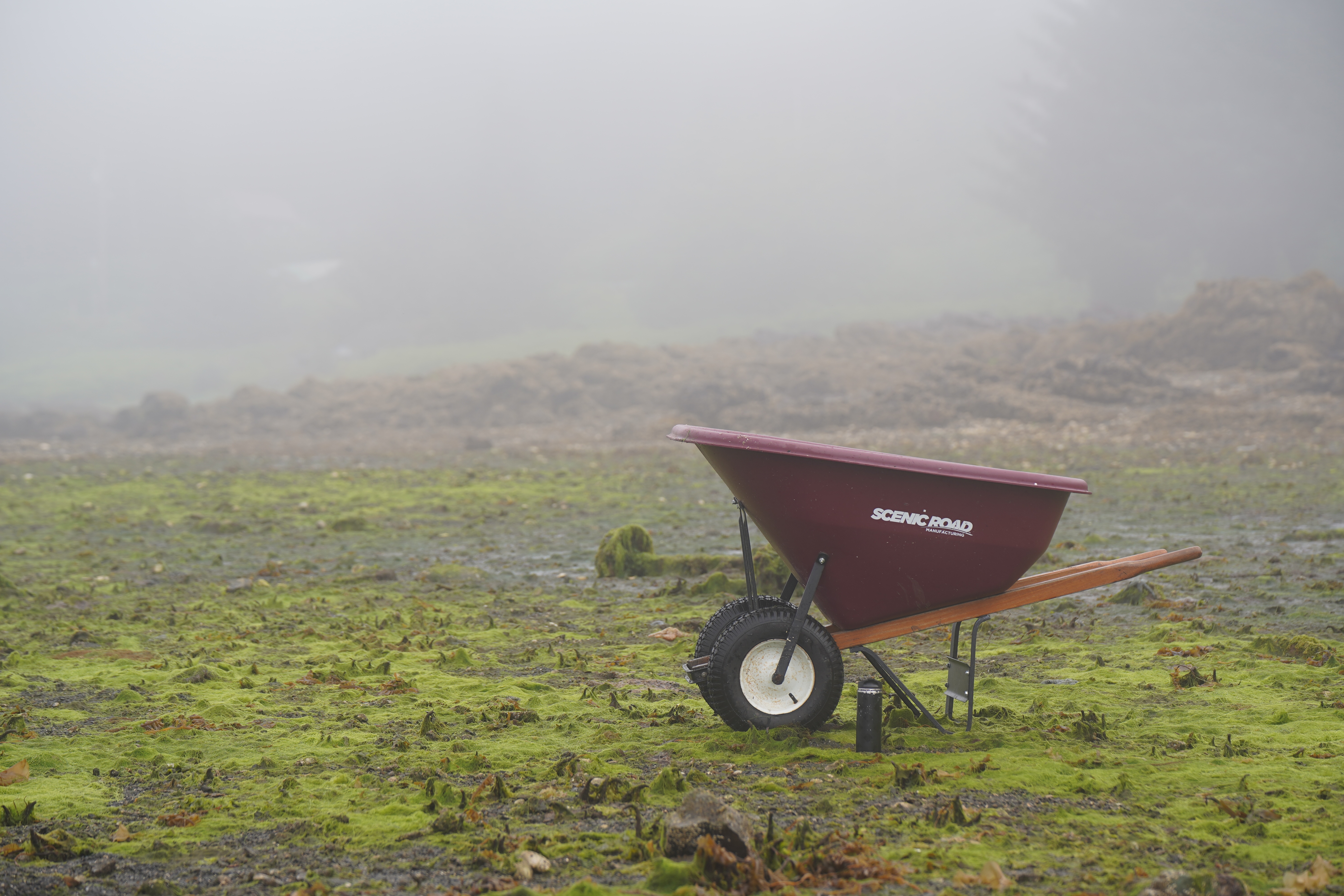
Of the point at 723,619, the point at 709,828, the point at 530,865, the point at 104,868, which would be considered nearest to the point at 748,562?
the point at 723,619

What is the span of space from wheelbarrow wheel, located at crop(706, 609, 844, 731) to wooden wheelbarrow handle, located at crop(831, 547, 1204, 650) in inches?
6.0

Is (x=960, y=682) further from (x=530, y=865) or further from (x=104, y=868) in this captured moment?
(x=104, y=868)

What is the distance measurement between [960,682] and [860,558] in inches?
31.0

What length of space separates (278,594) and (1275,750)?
645 centimetres

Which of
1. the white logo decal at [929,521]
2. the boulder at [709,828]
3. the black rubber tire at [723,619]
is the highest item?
the white logo decal at [929,521]

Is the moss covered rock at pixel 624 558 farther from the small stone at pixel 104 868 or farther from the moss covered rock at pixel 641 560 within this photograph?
the small stone at pixel 104 868

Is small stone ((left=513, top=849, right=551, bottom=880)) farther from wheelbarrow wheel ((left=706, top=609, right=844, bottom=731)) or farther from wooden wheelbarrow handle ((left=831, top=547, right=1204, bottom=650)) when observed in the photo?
wooden wheelbarrow handle ((left=831, top=547, right=1204, bottom=650))

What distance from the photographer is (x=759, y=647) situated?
3803 mm

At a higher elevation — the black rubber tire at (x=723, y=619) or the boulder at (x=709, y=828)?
the black rubber tire at (x=723, y=619)

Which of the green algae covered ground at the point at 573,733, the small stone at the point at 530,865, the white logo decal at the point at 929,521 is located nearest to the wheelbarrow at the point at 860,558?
the white logo decal at the point at 929,521

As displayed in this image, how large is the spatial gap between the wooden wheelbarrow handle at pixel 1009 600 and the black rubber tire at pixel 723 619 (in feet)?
0.98

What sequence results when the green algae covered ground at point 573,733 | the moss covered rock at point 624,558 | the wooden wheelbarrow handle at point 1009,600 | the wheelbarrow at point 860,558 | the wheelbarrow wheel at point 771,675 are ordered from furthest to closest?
the moss covered rock at point 624,558 < the wooden wheelbarrow handle at point 1009,600 < the wheelbarrow wheel at point 771,675 < the wheelbarrow at point 860,558 < the green algae covered ground at point 573,733

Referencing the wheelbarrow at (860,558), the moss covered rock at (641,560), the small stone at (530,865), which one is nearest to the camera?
the small stone at (530,865)

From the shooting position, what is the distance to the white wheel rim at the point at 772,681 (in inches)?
150
